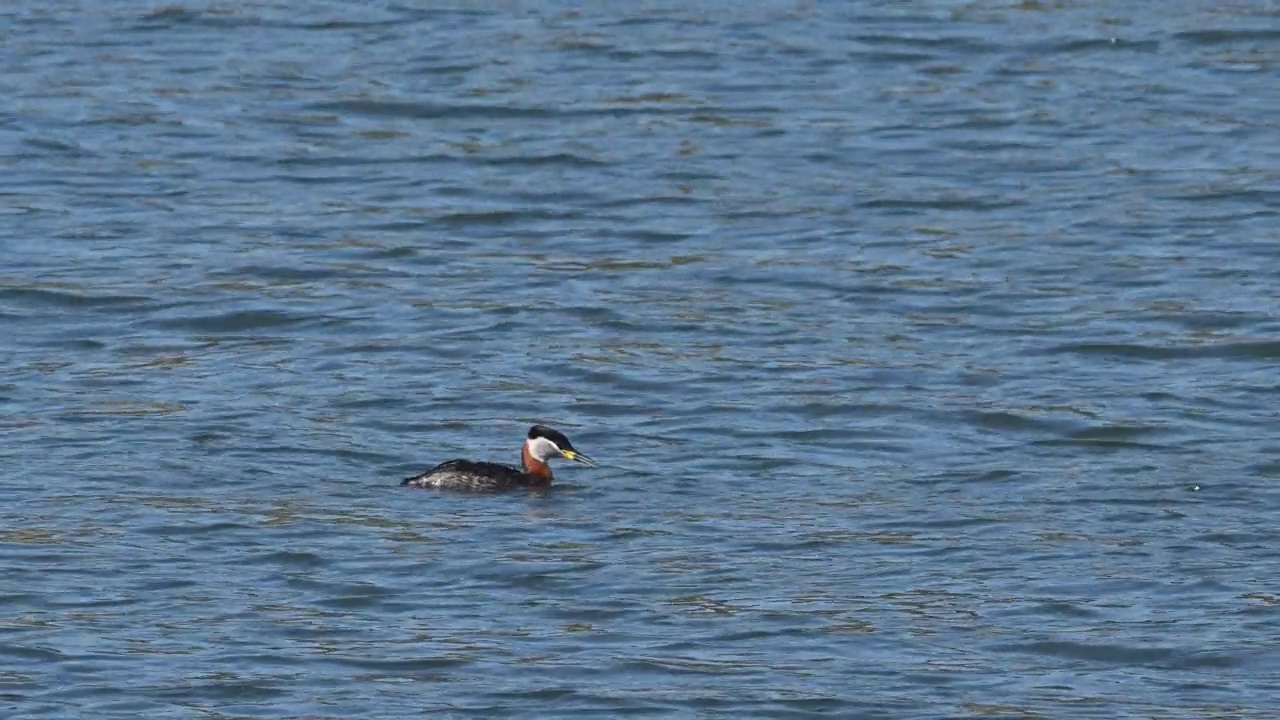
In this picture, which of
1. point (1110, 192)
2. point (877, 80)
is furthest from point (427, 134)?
point (1110, 192)

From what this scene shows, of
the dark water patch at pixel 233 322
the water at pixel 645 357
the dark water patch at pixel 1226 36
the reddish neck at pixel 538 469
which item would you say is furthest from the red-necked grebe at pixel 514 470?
the dark water patch at pixel 1226 36

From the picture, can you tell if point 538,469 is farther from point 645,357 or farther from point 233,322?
point 233,322

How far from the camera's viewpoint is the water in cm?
1261

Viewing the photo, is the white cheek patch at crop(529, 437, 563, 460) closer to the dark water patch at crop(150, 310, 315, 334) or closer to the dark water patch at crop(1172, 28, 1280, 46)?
the dark water patch at crop(150, 310, 315, 334)

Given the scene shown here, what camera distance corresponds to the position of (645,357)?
1869 centimetres

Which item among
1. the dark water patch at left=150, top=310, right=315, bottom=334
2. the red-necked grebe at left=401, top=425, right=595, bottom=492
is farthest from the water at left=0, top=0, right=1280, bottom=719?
the red-necked grebe at left=401, top=425, right=595, bottom=492

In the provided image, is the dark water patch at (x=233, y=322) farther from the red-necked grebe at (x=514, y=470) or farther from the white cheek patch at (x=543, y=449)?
the white cheek patch at (x=543, y=449)

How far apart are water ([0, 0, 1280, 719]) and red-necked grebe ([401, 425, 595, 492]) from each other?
144mm

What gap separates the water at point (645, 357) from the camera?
12.6 meters

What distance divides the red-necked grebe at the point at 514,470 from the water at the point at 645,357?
0.14 metres

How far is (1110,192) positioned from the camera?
2281cm

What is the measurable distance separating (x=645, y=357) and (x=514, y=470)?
2744 millimetres

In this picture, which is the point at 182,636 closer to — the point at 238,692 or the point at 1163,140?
the point at 238,692

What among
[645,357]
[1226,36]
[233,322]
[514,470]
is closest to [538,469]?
[514,470]
